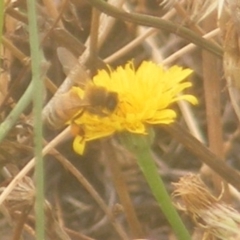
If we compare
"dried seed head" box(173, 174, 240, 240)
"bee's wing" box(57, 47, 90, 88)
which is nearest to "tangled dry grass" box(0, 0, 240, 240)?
"bee's wing" box(57, 47, 90, 88)

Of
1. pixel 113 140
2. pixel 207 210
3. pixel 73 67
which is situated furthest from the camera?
pixel 113 140

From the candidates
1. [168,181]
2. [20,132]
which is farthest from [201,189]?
[168,181]

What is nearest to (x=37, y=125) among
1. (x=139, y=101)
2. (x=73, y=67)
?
(x=139, y=101)

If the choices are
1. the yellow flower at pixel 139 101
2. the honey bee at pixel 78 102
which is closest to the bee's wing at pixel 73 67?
the honey bee at pixel 78 102

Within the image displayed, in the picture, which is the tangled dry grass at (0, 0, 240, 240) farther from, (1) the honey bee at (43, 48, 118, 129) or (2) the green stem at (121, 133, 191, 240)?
(2) the green stem at (121, 133, 191, 240)

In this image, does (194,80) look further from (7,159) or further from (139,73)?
(139,73)

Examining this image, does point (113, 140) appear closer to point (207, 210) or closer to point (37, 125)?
point (207, 210)

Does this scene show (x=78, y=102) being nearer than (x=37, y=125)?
No
